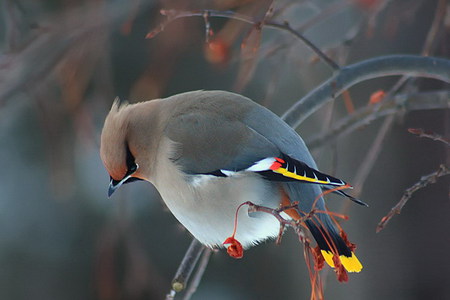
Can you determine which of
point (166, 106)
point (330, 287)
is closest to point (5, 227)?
point (330, 287)

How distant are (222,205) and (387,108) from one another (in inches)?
24.6

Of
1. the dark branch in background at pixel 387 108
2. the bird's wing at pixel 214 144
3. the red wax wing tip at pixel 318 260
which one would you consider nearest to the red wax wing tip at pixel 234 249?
the red wax wing tip at pixel 318 260

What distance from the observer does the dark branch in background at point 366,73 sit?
2195 millimetres

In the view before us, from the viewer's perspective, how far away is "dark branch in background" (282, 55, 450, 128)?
7.20 ft

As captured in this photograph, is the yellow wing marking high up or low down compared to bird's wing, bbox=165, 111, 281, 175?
up

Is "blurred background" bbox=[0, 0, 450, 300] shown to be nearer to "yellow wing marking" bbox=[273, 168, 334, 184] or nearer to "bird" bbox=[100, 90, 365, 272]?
"bird" bbox=[100, 90, 365, 272]

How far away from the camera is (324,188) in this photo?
239 cm

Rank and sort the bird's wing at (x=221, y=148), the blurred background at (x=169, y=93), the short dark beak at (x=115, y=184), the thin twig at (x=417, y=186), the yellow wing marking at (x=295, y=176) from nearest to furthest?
the thin twig at (x=417, y=186)
the yellow wing marking at (x=295, y=176)
the bird's wing at (x=221, y=148)
the short dark beak at (x=115, y=184)
the blurred background at (x=169, y=93)

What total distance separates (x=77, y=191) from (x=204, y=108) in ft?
10.3

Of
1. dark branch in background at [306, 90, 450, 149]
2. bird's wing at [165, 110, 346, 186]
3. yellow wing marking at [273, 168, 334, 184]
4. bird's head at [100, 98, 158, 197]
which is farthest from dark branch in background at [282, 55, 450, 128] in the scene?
bird's head at [100, 98, 158, 197]

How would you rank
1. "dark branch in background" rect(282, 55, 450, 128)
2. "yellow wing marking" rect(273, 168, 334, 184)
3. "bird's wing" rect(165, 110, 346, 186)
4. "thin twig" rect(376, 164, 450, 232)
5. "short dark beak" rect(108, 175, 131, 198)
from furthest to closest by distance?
1. "short dark beak" rect(108, 175, 131, 198)
2. "dark branch in background" rect(282, 55, 450, 128)
3. "bird's wing" rect(165, 110, 346, 186)
4. "yellow wing marking" rect(273, 168, 334, 184)
5. "thin twig" rect(376, 164, 450, 232)

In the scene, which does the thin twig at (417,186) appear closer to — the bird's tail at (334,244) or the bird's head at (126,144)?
the bird's tail at (334,244)

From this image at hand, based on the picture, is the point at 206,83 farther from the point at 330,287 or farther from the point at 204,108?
the point at 204,108

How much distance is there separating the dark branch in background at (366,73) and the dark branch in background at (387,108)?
0.08m
